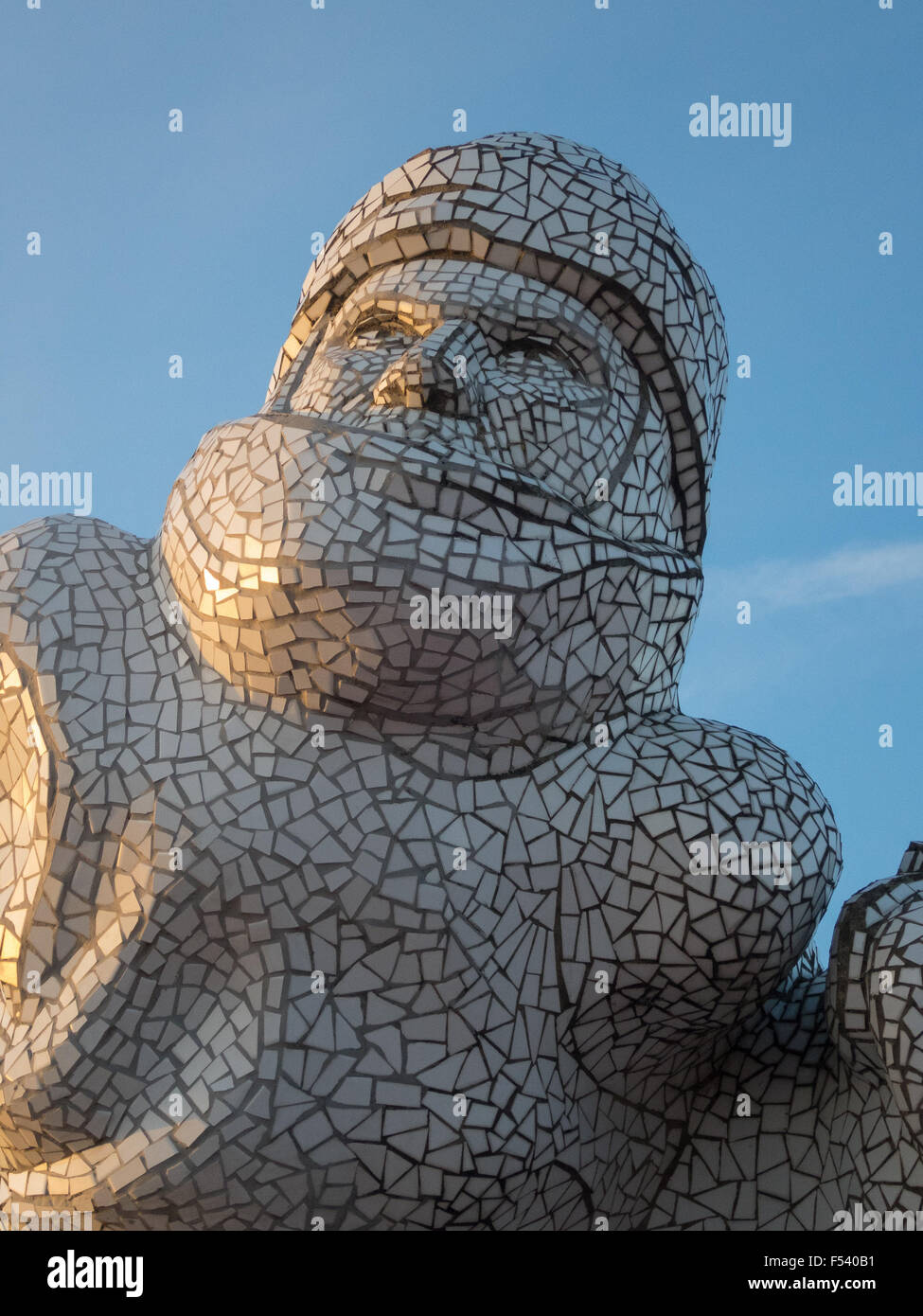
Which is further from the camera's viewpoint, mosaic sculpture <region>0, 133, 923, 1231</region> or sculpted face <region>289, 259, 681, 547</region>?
sculpted face <region>289, 259, 681, 547</region>

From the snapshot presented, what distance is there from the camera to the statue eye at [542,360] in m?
6.84

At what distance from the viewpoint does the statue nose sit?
21.1ft

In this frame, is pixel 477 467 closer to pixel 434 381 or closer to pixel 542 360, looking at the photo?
pixel 434 381

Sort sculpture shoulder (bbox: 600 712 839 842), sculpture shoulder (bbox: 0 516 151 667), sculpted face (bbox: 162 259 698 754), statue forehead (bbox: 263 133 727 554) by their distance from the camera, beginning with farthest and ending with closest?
statue forehead (bbox: 263 133 727 554) < sculpture shoulder (bbox: 0 516 151 667) < sculpture shoulder (bbox: 600 712 839 842) < sculpted face (bbox: 162 259 698 754)

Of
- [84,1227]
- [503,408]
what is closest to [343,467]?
[503,408]

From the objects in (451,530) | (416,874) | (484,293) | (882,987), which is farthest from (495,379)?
(882,987)

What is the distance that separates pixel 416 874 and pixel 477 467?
168 cm

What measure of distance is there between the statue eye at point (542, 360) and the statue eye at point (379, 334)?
484 millimetres

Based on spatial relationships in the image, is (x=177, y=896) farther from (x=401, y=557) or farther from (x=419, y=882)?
(x=401, y=557)

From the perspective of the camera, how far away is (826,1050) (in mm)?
6426

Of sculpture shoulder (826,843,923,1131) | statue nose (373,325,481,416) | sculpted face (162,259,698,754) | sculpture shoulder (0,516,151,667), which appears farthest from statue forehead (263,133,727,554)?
sculpture shoulder (826,843,923,1131)

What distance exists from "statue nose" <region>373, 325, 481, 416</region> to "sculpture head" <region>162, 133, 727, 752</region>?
0.01 metres

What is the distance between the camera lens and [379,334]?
7.16 metres

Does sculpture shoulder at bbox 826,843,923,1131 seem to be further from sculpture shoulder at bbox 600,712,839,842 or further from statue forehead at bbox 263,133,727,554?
statue forehead at bbox 263,133,727,554
